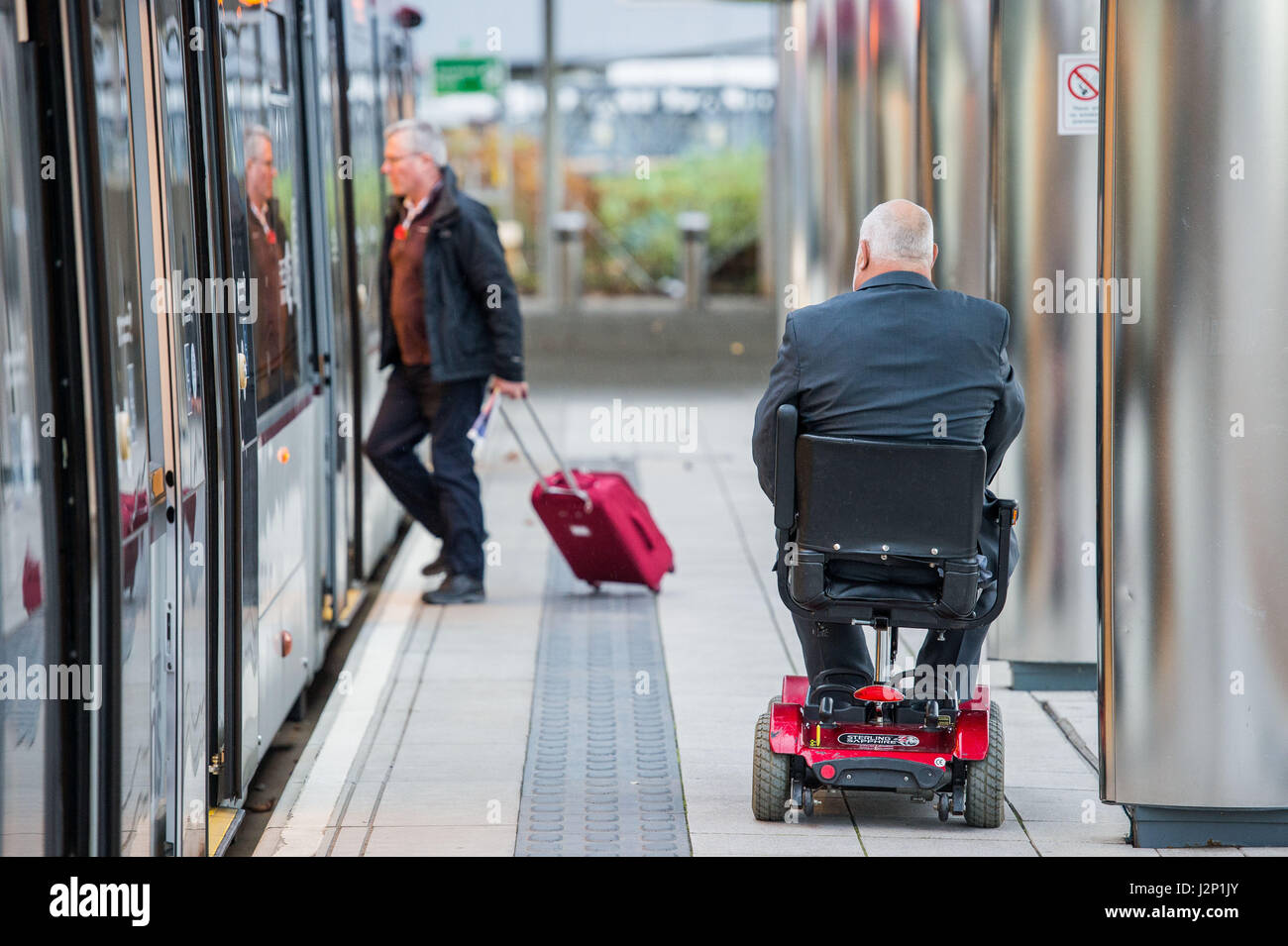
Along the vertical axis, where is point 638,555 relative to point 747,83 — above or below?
below

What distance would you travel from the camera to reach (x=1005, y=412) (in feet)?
14.2

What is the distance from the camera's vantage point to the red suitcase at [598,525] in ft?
24.0

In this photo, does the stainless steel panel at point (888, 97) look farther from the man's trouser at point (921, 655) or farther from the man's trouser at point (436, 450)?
the man's trouser at point (921, 655)

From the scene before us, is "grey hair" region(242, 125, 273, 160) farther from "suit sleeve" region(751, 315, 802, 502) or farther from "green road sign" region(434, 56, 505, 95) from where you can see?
"green road sign" region(434, 56, 505, 95)

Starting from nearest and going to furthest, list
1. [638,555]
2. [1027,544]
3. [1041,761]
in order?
[1041,761] → [1027,544] → [638,555]

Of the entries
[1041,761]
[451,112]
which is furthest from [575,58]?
[1041,761]

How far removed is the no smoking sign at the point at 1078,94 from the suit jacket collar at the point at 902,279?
2.09 m

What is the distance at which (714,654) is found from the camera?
21.9 ft

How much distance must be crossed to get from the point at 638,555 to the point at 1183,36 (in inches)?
150

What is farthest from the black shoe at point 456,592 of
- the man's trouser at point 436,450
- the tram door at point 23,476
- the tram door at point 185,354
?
the tram door at point 23,476

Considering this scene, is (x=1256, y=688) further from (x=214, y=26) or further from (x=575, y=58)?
(x=575, y=58)

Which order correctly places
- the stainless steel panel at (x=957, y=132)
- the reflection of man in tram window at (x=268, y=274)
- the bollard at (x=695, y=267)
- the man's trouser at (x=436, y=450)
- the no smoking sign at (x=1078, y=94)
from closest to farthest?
the reflection of man in tram window at (x=268, y=274)
the no smoking sign at (x=1078, y=94)
the stainless steel panel at (x=957, y=132)
the man's trouser at (x=436, y=450)
the bollard at (x=695, y=267)

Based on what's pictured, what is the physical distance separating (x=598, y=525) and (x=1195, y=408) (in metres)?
3.44

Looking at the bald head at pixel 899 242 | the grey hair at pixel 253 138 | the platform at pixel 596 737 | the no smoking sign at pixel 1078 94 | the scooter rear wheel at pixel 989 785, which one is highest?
the no smoking sign at pixel 1078 94
